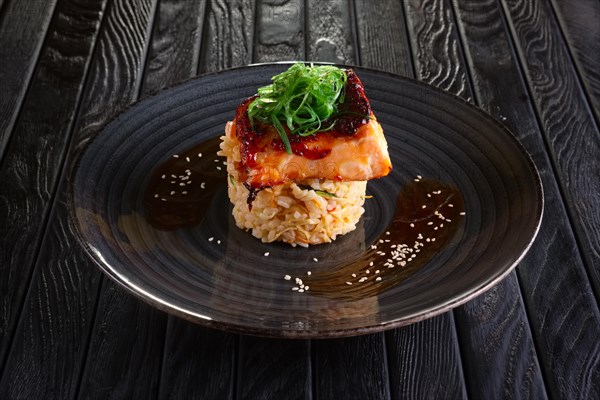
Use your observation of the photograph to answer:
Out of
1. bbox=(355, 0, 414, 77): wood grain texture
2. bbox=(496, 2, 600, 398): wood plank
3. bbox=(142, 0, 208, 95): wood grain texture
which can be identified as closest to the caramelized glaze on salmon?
bbox=(496, 2, 600, 398): wood plank

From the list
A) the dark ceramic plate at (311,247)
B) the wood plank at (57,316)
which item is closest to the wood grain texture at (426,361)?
the dark ceramic plate at (311,247)

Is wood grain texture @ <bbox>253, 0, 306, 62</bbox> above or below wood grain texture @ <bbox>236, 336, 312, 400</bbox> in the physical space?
above

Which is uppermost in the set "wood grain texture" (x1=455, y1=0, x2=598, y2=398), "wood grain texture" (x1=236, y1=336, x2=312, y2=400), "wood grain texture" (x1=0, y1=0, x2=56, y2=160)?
"wood grain texture" (x1=0, y1=0, x2=56, y2=160)

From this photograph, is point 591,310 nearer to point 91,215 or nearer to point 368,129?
point 368,129

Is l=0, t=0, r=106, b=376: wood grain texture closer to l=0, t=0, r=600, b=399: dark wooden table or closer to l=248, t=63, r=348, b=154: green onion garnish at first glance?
l=0, t=0, r=600, b=399: dark wooden table

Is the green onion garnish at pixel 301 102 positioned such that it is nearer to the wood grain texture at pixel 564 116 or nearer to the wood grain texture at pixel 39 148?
the wood grain texture at pixel 39 148

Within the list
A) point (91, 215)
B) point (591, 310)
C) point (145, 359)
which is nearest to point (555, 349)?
point (591, 310)

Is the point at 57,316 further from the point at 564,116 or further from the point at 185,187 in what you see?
the point at 564,116
